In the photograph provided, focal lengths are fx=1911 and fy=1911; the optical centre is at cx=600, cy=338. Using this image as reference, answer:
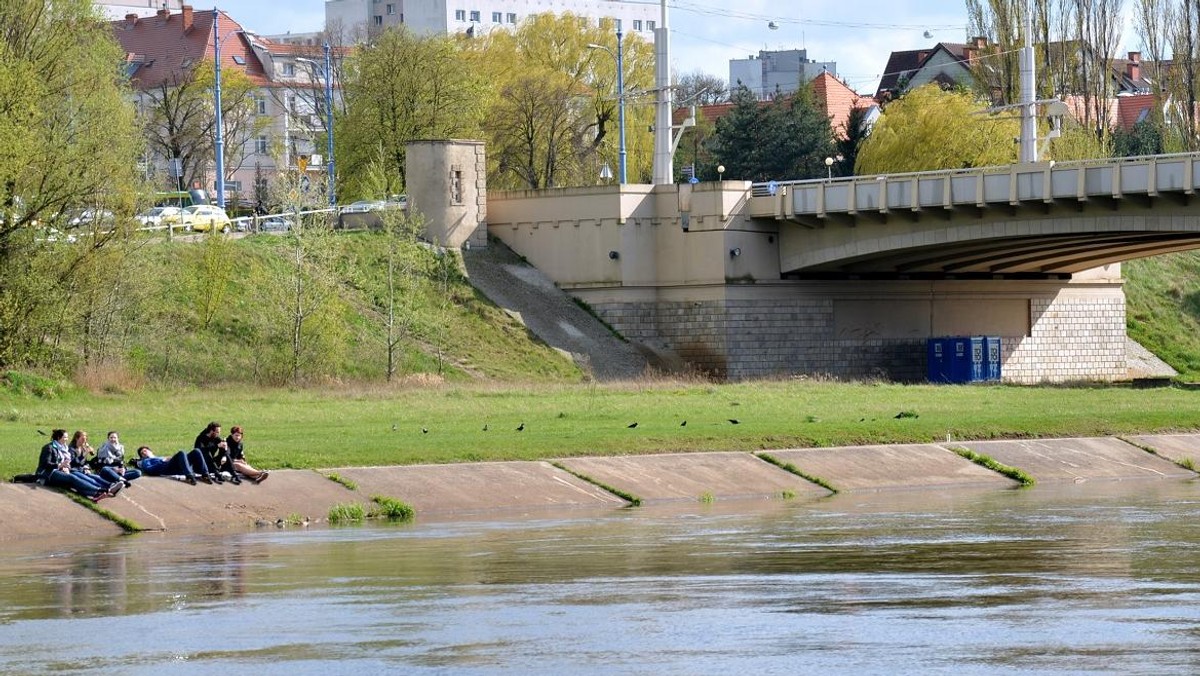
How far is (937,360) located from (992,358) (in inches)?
92.2

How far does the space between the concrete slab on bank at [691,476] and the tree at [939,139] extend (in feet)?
197

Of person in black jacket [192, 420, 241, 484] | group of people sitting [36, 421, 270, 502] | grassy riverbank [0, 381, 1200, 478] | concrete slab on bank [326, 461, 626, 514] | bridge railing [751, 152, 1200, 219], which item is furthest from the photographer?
bridge railing [751, 152, 1200, 219]

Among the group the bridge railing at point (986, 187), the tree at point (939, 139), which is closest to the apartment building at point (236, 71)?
the tree at point (939, 139)

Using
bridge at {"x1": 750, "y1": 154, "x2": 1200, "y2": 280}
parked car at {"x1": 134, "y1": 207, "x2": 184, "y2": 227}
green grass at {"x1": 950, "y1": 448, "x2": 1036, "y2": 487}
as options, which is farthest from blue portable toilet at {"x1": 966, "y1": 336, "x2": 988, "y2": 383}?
green grass at {"x1": 950, "y1": 448, "x2": 1036, "y2": 487}

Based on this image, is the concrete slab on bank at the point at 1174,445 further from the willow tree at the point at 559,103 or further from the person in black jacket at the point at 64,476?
the willow tree at the point at 559,103

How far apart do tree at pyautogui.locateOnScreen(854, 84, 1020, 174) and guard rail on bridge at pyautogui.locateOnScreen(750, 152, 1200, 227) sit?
73.4 feet

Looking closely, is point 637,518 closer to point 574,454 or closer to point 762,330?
point 574,454

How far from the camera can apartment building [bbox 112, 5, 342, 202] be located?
4848 inches

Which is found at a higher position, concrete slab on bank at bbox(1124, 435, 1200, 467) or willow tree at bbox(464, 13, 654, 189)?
willow tree at bbox(464, 13, 654, 189)

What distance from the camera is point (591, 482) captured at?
3164cm

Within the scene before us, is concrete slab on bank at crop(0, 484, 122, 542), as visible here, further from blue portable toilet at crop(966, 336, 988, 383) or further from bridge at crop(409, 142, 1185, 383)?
Result: blue portable toilet at crop(966, 336, 988, 383)

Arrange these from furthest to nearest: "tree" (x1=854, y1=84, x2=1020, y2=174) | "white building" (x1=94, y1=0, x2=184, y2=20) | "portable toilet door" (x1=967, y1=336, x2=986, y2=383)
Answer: "white building" (x1=94, y1=0, x2=184, y2=20) → "tree" (x1=854, y1=84, x2=1020, y2=174) → "portable toilet door" (x1=967, y1=336, x2=986, y2=383)

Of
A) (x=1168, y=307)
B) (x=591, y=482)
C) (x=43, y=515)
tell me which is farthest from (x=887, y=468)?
(x=1168, y=307)

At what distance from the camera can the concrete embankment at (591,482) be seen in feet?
89.8
